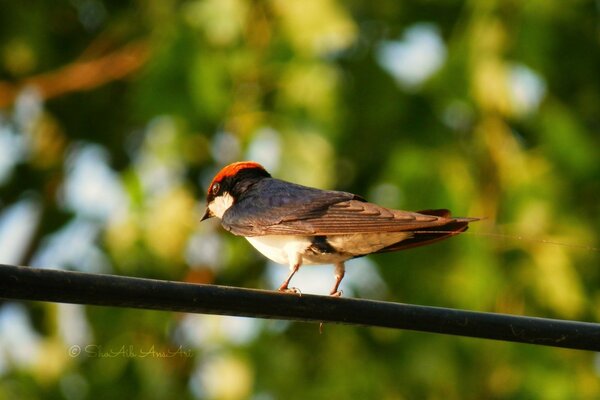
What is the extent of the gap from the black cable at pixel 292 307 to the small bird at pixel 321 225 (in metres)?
0.69

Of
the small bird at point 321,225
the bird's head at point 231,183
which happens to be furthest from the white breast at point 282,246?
the bird's head at point 231,183

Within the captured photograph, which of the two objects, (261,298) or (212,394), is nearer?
(261,298)

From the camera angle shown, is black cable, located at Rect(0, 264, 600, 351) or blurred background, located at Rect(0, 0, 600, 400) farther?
blurred background, located at Rect(0, 0, 600, 400)

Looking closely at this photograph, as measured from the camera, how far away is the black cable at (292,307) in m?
2.74

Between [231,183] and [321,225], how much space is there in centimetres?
85

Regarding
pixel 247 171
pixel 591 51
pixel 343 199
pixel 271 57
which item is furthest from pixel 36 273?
pixel 591 51

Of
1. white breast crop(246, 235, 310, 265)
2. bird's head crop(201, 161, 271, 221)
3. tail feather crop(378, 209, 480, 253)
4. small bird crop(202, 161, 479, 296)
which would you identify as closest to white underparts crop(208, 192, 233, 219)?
bird's head crop(201, 161, 271, 221)

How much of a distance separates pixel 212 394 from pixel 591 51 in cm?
322

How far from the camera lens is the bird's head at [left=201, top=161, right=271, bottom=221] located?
15.7ft

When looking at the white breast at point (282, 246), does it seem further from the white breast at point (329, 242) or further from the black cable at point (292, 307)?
the black cable at point (292, 307)

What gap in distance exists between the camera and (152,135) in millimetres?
6488

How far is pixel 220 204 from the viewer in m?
4.87

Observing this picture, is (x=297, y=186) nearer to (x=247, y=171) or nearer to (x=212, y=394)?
(x=247, y=171)

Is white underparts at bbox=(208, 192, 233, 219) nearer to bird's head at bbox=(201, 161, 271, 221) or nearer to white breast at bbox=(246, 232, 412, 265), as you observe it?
bird's head at bbox=(201, 161, 271, 221)
